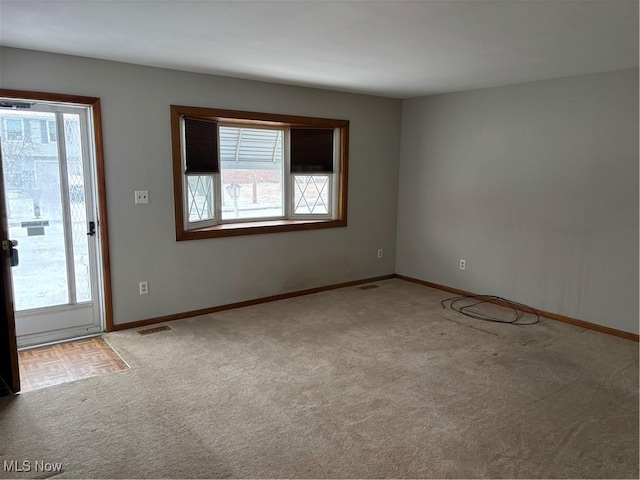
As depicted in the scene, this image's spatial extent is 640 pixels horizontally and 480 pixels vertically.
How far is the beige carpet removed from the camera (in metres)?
2.23

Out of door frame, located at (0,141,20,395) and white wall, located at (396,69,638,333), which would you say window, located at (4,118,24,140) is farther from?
white wall, located at (396,69,638,333)

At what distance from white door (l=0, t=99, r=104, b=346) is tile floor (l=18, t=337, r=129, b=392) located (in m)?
0.21

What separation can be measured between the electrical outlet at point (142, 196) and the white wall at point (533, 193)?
3226 millimetres

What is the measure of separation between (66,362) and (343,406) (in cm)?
213

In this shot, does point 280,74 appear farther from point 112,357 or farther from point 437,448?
point 437,448

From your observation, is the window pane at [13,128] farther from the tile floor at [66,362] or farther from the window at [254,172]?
the tile floor at [66,362]

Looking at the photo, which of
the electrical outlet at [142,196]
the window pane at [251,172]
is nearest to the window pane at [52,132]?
the electrical outlet at [142,196]

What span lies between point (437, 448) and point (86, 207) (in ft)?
10.8

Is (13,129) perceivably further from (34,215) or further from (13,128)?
(34,215)

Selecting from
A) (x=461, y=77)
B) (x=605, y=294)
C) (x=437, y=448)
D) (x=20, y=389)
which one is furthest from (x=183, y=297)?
(x=605, y=294)

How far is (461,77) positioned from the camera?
4.24m

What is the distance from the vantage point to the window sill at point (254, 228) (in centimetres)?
434

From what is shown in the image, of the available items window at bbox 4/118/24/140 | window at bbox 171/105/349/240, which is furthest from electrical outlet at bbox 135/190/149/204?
window at bbox 4/118/24/140

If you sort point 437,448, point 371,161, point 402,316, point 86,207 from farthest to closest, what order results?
1. point 371,161
2. point 402,316
3. point 86,207
4. point 437,448
